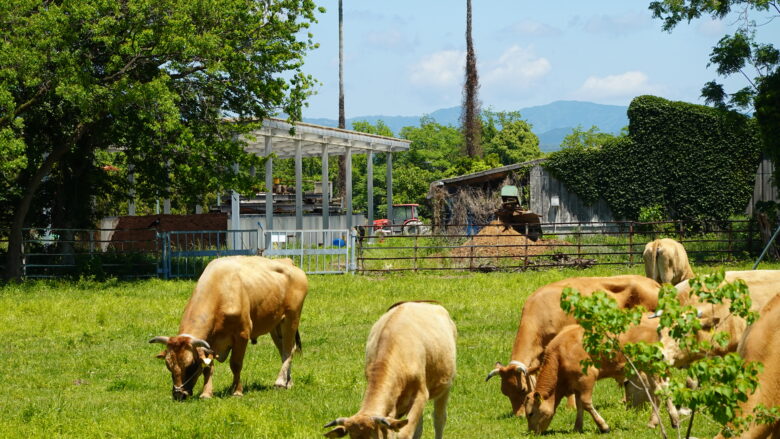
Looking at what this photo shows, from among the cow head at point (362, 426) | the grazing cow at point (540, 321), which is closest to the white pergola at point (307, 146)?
the grazing cow at point (540, 321)

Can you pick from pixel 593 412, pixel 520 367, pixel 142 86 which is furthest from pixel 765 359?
pixel 142 86

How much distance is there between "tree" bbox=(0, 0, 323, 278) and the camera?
24.5m

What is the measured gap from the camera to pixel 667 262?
19.5m

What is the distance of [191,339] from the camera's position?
1084cm

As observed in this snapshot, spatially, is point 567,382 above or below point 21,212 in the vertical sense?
below

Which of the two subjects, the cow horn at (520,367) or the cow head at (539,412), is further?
the cow horn at (520,367)

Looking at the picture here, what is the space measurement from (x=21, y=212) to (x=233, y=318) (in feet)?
58.8

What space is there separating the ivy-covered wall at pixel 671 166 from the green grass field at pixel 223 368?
13098mm

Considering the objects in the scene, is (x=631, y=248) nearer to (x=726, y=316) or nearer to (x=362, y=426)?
(x=726, y=316)

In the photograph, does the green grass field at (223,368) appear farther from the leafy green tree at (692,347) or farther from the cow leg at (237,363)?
the leafy green tree at (692,347)

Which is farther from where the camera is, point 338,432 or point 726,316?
point 726,316

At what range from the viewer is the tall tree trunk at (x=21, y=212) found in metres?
26.9

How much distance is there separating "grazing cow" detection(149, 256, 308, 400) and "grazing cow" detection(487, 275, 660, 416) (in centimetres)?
332

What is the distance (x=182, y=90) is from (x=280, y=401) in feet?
60.2
